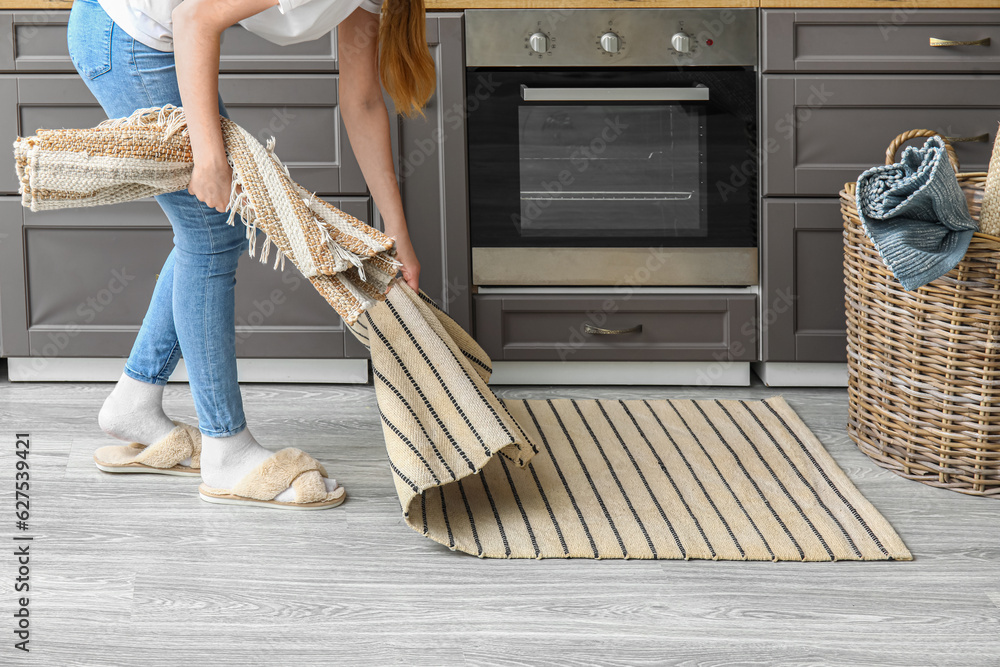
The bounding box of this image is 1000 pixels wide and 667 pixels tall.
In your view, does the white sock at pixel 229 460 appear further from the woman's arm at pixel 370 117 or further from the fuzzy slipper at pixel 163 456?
the woman's arm at pixel 370 117

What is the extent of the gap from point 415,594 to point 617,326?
1.00m

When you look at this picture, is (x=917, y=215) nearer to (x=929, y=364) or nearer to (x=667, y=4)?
(x=929, y=364)

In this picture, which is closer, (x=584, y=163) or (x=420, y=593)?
(x=420, y=593)

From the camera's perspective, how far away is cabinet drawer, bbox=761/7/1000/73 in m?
2.06

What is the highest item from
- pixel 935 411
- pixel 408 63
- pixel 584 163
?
pixel 408 63

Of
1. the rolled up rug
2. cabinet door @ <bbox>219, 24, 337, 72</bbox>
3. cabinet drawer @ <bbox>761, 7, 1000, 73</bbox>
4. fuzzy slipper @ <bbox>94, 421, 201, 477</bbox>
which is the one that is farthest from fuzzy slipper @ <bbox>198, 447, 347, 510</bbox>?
cabinet drawer @ <bbox>761, 7, 1000, 73</bbox>

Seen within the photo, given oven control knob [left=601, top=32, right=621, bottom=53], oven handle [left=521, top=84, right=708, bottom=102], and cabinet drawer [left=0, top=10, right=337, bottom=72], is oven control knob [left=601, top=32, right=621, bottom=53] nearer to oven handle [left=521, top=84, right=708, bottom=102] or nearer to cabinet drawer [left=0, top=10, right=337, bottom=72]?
oven handle [left=521, top=84, right=708, bottom=102]

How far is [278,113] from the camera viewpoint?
213 centimetres

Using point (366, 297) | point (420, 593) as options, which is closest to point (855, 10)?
point (366, 297)

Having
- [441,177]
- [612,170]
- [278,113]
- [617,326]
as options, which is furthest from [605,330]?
[278,113]

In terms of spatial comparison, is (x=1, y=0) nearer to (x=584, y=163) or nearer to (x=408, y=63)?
(x=408, y=63)

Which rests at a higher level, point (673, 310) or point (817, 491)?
point (673, 310)

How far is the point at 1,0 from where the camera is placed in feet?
6.81

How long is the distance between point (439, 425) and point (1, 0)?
4.36 feet
